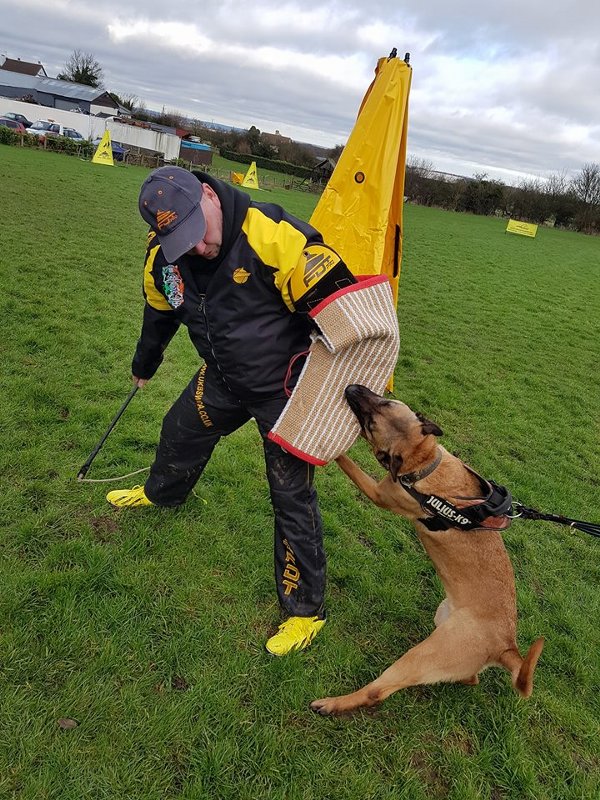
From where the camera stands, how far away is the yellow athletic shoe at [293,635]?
9.09ft

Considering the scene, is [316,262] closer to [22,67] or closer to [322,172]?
[322,172]

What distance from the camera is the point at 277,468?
268 centimetres

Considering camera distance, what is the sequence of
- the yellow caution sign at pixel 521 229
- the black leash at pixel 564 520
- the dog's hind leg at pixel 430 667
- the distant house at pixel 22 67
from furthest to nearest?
the distant house at pixel 22 67
the yellow caution sign at pixel 521 229
the black leash at pixel 564 520
the dog's hind leg at pixel 430 667

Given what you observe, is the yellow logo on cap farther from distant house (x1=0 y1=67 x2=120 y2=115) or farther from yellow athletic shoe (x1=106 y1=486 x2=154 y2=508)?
distant house (x1=0 y1=67 x2=120 y2=115)

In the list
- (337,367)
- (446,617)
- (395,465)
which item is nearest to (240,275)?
(337,367)

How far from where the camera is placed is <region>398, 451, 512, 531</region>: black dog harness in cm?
277

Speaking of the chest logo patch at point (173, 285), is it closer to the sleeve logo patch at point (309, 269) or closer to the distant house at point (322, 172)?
the sleeve logo patch at point (309, 269)

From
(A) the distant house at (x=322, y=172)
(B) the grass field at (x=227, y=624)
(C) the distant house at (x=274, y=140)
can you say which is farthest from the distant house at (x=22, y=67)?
(B) the grass field at (x=227, y=624)

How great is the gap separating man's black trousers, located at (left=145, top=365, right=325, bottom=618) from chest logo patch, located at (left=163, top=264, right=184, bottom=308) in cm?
44

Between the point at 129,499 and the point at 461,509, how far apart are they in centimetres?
217

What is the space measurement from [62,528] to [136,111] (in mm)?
83060

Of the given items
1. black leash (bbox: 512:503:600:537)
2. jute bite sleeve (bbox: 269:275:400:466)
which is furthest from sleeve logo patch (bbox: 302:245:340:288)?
black leash (bbox: 512:503:600:537)

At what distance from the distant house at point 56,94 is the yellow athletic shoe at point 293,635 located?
66.5 meters

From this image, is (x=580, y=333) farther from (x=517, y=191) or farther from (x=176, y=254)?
(x=517, y=191)
